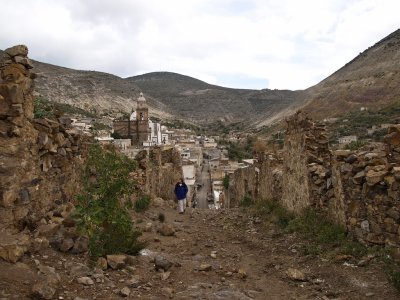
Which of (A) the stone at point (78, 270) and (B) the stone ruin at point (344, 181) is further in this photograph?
(B) the stone ruin at point (344, 181)

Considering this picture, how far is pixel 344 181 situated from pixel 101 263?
431 centimetres

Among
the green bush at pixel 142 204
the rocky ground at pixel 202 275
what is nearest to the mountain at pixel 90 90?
the green bush at pixel 142 204

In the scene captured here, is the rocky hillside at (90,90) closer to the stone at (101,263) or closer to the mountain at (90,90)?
the mountain at (90,90)

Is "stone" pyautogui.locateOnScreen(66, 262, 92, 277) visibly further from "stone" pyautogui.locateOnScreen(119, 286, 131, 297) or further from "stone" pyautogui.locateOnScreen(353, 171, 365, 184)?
"stone" pyautogui.locateOnScreen(353, 171, 365, 184)

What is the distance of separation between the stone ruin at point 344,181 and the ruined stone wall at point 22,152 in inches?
185

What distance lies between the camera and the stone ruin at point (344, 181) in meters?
6.00

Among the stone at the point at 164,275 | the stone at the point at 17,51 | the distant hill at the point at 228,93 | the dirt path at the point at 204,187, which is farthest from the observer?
the distant hill at the point at 228,93

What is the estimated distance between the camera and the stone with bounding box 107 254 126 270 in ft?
17.4

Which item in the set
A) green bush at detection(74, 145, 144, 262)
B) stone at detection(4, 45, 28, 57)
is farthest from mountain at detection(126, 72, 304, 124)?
stone at detection(4, 45, 28, 57)

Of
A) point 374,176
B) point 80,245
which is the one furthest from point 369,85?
point 80,245

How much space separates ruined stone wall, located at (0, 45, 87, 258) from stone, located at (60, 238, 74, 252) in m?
0.51

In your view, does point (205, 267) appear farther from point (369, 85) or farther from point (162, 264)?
point (369, 85)

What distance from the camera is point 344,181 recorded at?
7312mm

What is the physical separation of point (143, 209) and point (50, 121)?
19.1 feet
